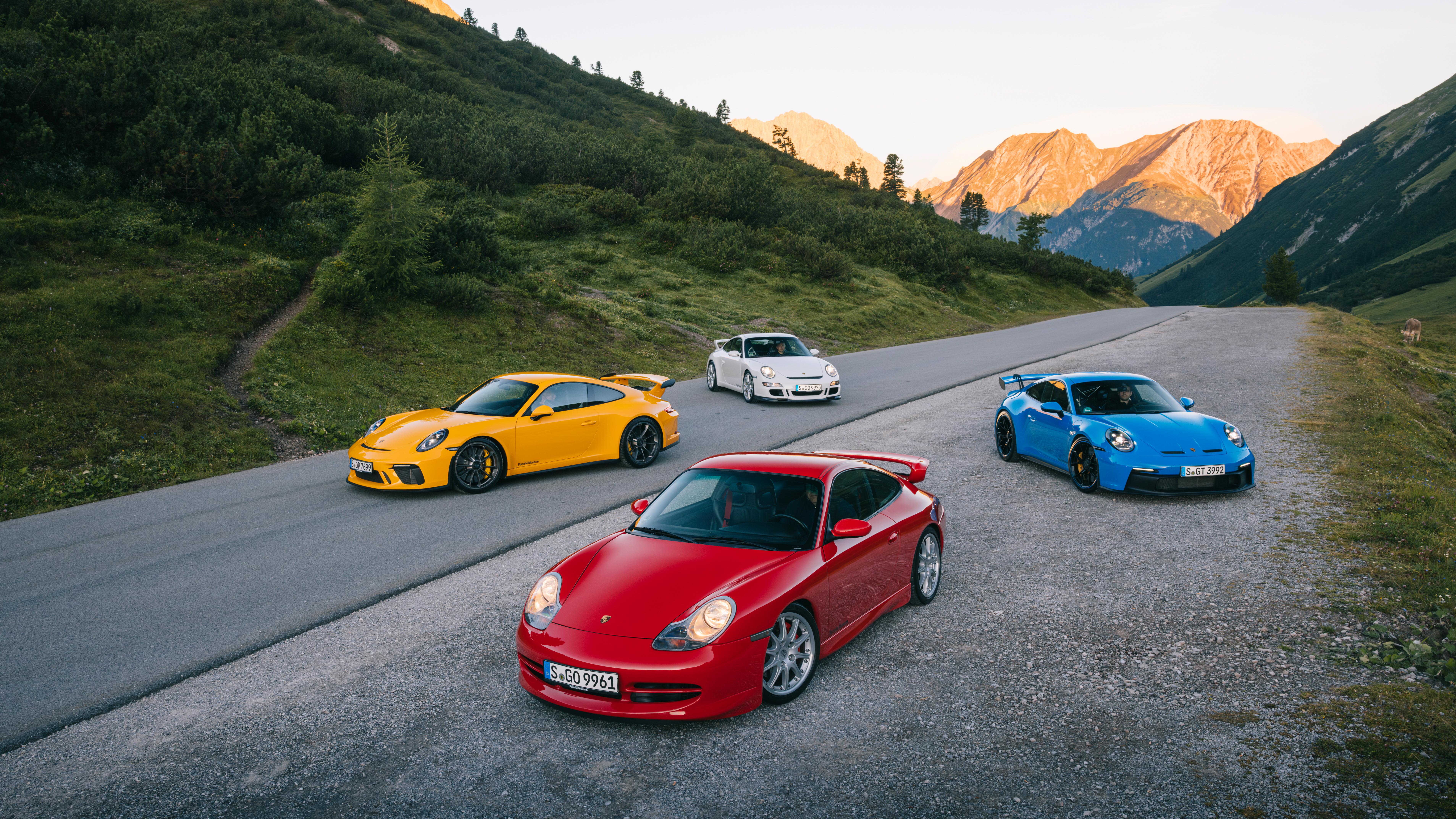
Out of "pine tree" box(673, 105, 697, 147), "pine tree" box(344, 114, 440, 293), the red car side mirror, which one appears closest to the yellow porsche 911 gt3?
the red car side mirror

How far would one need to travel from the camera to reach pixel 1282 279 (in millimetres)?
86500

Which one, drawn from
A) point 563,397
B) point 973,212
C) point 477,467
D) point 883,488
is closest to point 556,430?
point 563,397

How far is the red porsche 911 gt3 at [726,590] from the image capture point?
156 inches

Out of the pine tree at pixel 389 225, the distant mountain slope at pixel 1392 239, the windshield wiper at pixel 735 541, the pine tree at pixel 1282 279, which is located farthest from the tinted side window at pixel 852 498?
the distant mountain slope at pixel 1392 239

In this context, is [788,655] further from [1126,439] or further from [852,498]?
[1126,439]

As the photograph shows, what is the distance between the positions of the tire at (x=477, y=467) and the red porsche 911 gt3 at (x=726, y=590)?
446cm

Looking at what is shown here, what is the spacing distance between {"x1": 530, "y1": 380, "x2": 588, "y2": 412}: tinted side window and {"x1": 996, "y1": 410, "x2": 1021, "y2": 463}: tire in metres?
5.90

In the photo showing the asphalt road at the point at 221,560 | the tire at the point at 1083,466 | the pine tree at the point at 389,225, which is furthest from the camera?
the pine tree at the point at 389,225

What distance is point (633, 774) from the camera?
368 cm

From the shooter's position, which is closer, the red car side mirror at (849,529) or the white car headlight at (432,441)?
the red car side mirror at (849,529)

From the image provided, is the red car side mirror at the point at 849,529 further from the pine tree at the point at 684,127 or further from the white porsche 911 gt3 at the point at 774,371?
the pine tree at the point at 684,127

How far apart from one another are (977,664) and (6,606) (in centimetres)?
749

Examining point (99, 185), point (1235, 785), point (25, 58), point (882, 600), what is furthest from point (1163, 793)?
point (25, 58)

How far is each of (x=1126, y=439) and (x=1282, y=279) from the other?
9925 centimetres
